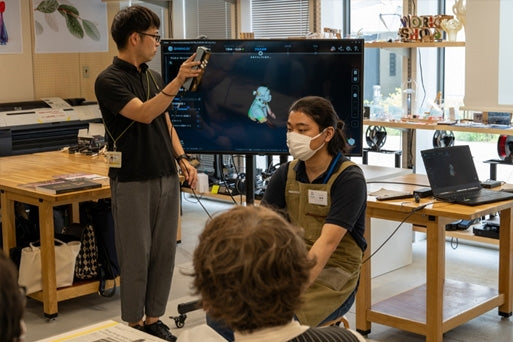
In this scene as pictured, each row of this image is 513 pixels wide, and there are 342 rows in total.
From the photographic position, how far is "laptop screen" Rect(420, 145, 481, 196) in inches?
151

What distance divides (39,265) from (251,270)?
3185 mm

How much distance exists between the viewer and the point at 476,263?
5312mm

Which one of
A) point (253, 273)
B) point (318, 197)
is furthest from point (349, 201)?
point (253, 273)

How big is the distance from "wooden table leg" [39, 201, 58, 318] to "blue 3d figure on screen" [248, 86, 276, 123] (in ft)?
4.24

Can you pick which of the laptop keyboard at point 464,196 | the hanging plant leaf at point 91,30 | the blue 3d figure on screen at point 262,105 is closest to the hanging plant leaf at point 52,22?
the hanging plant leaf at point 91,30

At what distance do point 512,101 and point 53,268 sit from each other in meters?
3.21

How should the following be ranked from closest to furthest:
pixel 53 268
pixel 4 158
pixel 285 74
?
pixel 285 74
pixel 53 268
pixel 4 158

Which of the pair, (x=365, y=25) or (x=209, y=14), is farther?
(x=209, y=14)

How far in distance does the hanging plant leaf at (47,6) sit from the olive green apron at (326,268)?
14.4ft

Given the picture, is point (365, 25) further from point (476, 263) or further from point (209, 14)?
point (476, 263)

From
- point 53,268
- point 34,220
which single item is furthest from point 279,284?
point 34,220

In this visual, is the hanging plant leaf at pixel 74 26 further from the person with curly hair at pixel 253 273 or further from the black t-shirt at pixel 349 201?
the person with curly hair at pixel 253 273

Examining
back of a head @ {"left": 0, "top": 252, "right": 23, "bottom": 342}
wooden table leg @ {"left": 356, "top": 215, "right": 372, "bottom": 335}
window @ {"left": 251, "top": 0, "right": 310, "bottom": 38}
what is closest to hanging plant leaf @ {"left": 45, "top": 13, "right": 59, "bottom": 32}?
window @ {"left": 251, "top": 0, "right": 310, "bottom": 38}

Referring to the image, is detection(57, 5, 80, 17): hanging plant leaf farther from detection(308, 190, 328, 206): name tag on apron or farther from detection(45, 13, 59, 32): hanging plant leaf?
detection(308, 190, 328, 206): name tag on apron
